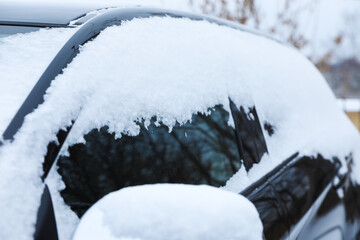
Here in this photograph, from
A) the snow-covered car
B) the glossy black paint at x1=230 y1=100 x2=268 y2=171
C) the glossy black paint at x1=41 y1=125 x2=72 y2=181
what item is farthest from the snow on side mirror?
Result: the glossy black paint at x1=230 y1=100 x2=268 y2=171

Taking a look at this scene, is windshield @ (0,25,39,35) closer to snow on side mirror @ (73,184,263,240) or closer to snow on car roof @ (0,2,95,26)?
snow on car roof @ (0,2,95,26)

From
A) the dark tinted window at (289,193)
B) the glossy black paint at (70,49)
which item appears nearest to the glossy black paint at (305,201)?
the dark tinted window at (289,193)

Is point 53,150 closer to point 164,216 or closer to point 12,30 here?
point 164,216

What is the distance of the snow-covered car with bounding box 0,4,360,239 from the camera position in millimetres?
1119

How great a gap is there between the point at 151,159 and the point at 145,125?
101 mm

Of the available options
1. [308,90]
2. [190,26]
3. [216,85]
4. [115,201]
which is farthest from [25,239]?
[308,90]

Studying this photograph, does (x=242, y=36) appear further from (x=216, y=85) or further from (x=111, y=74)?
(x=111, y=74)

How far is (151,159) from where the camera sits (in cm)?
145

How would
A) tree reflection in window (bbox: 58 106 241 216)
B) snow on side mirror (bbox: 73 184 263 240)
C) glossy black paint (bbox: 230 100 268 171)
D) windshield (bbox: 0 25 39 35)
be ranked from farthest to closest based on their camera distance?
glossy black paint (bbox: 230 100 268 171)
windshield (bbox: 0 25 39 35)
tree reflection in window (bbox: 58 106 241 216)
snow on side mirror (bbox: 73 184 263 240)

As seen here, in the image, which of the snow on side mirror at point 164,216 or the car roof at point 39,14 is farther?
the car roof at point 39,14

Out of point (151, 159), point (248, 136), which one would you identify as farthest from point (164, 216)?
point (248, 136)

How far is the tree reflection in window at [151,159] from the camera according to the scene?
1254mm

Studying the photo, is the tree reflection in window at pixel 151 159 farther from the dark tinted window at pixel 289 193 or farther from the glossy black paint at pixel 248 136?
the dark tinted window at pixel 289 193

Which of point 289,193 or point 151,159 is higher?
point 151,159
